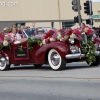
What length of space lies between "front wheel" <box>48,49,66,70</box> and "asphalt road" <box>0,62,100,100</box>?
0.31 m

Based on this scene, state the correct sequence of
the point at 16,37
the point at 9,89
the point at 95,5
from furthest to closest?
the point at 95,5
the point at 16,37
the point at 9,89

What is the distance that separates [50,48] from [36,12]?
162 feet

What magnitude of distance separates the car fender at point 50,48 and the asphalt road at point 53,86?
0.68 meters

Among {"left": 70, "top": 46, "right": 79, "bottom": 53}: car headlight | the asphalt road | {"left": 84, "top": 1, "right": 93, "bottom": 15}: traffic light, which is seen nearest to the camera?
the asphalt road

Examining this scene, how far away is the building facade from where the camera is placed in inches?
2347

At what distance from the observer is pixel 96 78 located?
411 inches

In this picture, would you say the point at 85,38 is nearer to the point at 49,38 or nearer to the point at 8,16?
the point at 49,38

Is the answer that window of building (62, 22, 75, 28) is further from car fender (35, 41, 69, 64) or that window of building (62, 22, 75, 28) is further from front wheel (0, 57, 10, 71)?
car fender (35, 41, 69, 64)

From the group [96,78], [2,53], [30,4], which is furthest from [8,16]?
[96,78]

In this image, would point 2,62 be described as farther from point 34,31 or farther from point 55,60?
point 55,60

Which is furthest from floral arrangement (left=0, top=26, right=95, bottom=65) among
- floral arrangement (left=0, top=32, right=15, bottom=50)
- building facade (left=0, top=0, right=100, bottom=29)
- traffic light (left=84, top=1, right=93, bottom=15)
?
building facade (left=0, top=0, right=100, bottom=29)

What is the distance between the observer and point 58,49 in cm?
1237

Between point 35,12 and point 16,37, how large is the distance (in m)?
47.7

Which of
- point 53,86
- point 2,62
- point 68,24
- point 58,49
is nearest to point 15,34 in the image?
point 2,62
